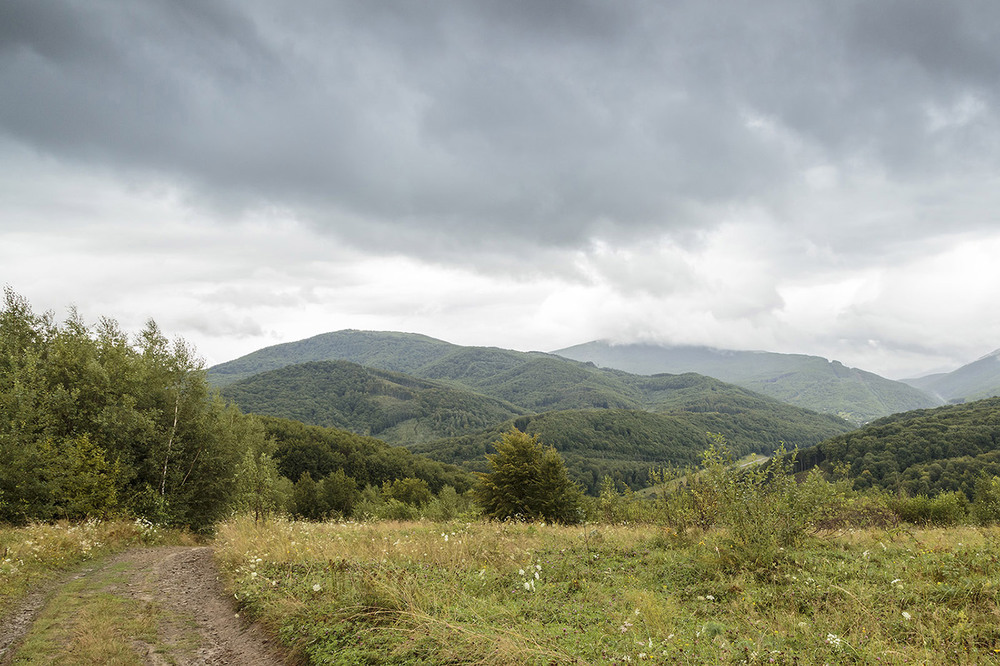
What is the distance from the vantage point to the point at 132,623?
25.8ft

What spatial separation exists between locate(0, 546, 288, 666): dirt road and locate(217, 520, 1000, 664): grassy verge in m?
0.44

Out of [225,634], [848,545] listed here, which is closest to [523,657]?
[225,634]

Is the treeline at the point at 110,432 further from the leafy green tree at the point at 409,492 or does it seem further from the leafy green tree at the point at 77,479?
the leafy green tree at the point at 409,492

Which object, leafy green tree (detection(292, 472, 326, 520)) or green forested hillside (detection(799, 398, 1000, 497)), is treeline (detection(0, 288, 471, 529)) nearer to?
leafy green tree (detection(292, 472, 326, 520))

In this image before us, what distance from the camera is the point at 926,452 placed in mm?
143375

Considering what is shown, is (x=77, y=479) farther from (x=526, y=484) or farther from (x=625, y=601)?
(x=625, y=601)

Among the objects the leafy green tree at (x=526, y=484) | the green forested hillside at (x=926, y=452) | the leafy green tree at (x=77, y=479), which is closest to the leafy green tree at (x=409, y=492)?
the leafy green tree at (x=526, y=484)

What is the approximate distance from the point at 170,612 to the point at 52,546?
24.6 ft

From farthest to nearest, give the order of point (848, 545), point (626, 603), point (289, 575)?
point (848, 545)
point (289, 575)
point (626, 603)

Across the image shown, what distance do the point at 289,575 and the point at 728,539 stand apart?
9.45 meters

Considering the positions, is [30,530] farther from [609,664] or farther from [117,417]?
[609,664]

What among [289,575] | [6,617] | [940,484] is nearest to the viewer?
[6,617]

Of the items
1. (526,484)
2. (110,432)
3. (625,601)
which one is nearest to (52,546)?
(110,432)

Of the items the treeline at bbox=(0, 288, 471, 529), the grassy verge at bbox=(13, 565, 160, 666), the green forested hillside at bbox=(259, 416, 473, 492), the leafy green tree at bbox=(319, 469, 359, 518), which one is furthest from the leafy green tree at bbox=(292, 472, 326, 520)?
the grassy verge at bbox=(13, 565, 160, 666)
